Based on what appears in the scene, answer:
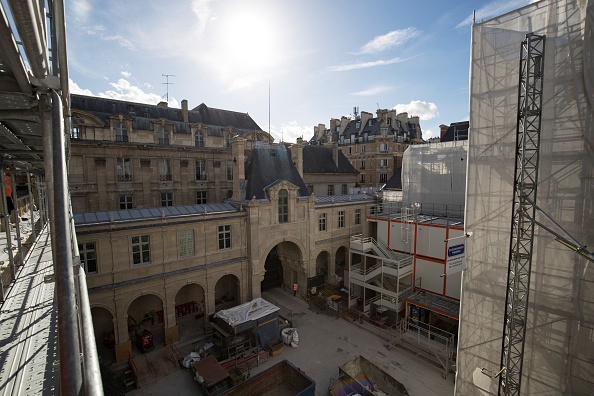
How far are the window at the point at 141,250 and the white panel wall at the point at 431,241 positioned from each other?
17615mm

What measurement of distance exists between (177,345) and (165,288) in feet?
11.4

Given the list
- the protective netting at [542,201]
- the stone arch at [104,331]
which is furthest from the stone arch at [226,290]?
the protective netting at [542,201]

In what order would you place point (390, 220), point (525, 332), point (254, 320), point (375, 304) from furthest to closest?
point (390, 220), point (375, 304), point (254, 320), point (525, 332)

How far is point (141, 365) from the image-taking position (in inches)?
651

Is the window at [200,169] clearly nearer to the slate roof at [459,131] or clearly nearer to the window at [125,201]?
the window at [125,201]

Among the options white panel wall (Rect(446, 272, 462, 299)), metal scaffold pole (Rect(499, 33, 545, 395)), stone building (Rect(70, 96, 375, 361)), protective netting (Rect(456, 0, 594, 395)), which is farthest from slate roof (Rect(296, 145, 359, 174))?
metal scaffold pole (Rect(499, 33, 545, 395))

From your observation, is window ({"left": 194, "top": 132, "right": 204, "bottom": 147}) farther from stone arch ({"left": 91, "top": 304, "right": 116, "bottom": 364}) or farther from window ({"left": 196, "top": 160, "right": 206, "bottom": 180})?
stone arch ({"left": 91, "top": 304, "right": 116, "bottom": 364})

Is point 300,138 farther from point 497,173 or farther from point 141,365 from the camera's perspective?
point 141,365

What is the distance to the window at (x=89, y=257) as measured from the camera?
15728 mm

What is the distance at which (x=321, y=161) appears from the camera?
122 feet

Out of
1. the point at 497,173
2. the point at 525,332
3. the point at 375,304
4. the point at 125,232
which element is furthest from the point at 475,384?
the point at 125,232

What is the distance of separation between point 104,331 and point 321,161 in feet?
87.8

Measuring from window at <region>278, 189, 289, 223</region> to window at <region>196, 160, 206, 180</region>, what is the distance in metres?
8.85

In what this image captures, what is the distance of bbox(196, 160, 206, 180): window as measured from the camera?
2717 cm
